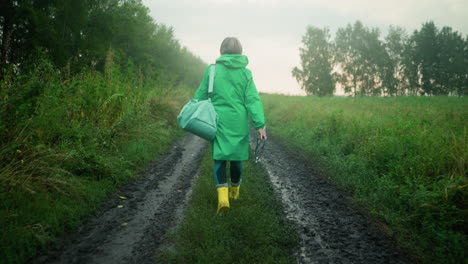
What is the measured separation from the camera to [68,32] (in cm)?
1209

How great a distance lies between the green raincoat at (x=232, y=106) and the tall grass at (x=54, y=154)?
2.00 metres

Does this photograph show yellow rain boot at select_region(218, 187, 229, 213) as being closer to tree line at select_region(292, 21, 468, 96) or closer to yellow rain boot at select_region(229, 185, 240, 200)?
yellow rain boot at select_region(229, 185, 240, 200)

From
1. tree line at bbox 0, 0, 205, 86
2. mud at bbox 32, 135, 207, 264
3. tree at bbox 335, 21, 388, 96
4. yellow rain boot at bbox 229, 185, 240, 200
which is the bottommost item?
mud at bbox 32, 135, 207, 264

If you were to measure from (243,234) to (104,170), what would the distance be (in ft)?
9.76

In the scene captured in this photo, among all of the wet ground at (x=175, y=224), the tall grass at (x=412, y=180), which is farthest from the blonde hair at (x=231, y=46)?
the tall grass at (x=412, y=180)

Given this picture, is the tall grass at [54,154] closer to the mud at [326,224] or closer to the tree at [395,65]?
the mud at [326,224]

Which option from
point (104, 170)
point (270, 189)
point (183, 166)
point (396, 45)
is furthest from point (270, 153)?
point (396, 45)

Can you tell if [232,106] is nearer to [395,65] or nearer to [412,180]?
[412,180]

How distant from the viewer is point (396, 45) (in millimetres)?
51062

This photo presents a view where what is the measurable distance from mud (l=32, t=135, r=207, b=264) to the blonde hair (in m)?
2.25

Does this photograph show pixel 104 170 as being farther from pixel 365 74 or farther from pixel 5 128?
pixel 365 74

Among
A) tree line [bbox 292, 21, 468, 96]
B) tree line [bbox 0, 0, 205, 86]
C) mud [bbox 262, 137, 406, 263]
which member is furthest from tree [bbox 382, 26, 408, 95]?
mud [bbox 262, 137, 406, 263]

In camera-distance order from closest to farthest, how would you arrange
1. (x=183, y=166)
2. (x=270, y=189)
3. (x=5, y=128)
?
(x=5, y=128) → (x=270, y=189) → (x=183, y=166)

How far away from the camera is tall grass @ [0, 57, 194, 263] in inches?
123
